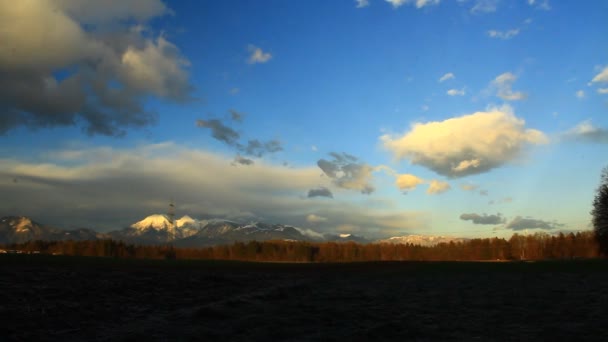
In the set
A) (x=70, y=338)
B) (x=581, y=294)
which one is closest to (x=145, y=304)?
(x=70, y=338)

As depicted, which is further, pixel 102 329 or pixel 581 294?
pixel 581 294

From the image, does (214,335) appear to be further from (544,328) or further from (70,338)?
(544,328)

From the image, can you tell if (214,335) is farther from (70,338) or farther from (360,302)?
(360,302)

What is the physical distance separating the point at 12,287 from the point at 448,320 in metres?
27.3

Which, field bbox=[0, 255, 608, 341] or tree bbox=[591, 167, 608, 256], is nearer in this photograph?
field bbox=[0, 255, 608, 341]

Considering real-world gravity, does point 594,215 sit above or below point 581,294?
above

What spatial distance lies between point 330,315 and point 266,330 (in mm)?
5798

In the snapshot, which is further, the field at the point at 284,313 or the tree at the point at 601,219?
the tree at the point at 601,219

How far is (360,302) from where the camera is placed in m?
31.9

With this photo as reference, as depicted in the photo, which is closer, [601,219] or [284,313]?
[284,313]

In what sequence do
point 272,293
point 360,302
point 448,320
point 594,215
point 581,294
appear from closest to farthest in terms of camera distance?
point 448,320 → point 360,302 → point 581,294 → point 272,293 → point 594,215

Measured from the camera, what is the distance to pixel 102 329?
20203 mm

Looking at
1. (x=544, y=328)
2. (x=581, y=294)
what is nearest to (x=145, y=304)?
(x=544, y=328)

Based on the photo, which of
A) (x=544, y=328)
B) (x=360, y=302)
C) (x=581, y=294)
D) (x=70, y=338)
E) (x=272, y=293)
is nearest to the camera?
(x=70, y=338)
